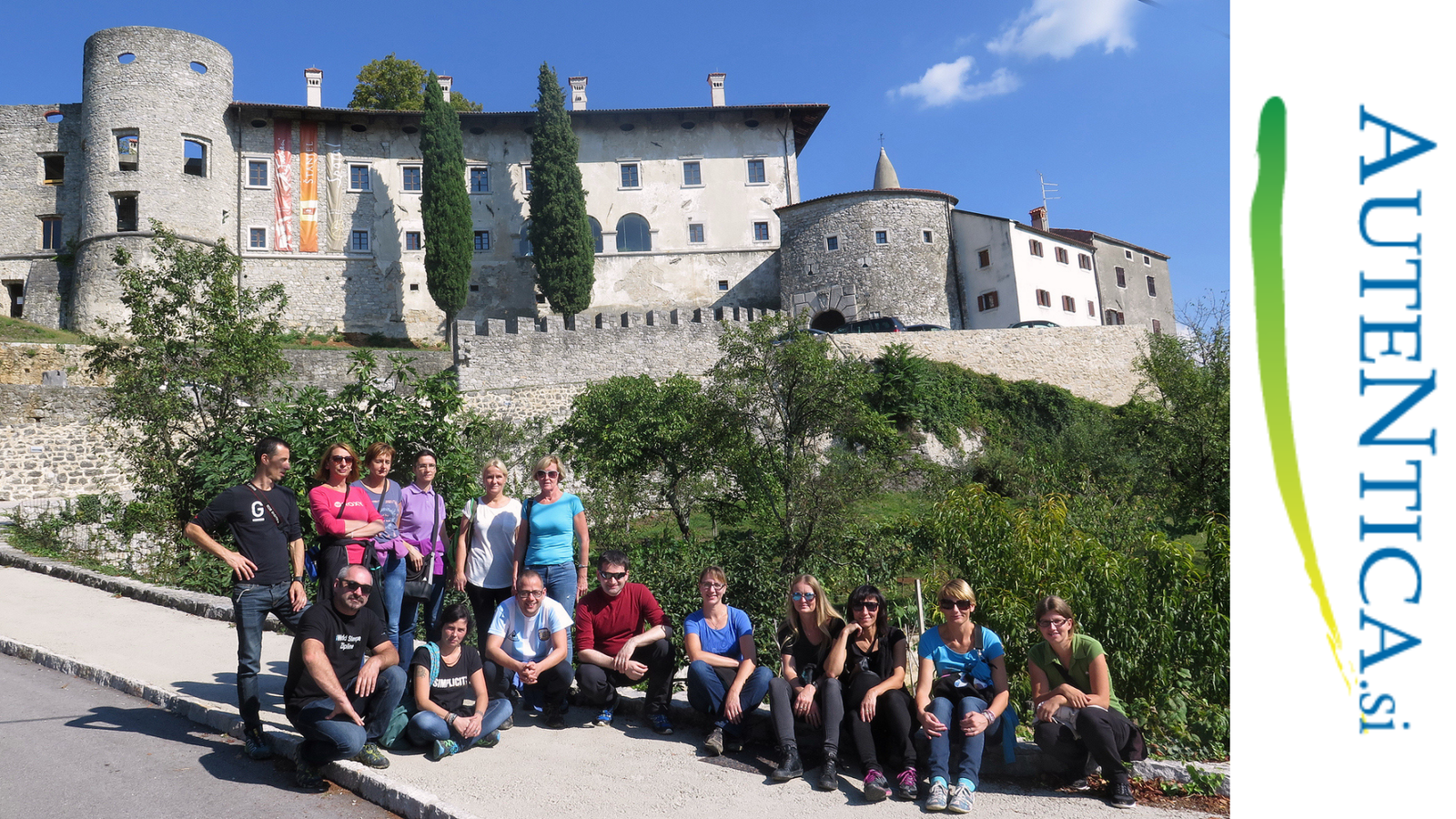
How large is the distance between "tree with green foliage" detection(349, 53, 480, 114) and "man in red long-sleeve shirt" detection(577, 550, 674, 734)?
39.1 metres

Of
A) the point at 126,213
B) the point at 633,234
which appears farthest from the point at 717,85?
the point at 126,213

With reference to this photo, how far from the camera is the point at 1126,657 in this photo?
656 cm

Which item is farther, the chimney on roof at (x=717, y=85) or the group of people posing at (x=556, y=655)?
the chimney on roof at (x=717, y=85)

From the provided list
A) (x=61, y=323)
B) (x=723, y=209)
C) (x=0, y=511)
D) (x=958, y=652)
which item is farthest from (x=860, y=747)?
(x=61, y=323)

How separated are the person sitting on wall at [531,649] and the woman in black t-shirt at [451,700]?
0.20 m

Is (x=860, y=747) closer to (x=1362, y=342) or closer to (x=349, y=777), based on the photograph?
(x=349, y=777)

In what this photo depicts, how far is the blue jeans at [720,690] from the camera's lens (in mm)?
4964

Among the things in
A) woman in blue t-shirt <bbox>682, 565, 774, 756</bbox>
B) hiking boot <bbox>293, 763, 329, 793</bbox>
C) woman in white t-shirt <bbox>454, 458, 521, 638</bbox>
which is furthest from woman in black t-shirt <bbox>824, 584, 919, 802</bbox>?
hiking boot <bbox>293, 763, 329, 793</bbox>

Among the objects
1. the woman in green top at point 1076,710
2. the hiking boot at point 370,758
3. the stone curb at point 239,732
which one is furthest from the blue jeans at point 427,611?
the woman in green top at point 1076,710

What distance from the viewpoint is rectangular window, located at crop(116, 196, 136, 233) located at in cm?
3247

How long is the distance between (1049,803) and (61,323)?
127 feet

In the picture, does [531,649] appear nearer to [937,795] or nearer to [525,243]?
[937,795]

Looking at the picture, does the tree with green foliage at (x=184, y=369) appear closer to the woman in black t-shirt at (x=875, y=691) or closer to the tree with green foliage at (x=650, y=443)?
the tree with green foliage at (x=650, y=443)

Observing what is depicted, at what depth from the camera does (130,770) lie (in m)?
4.50
